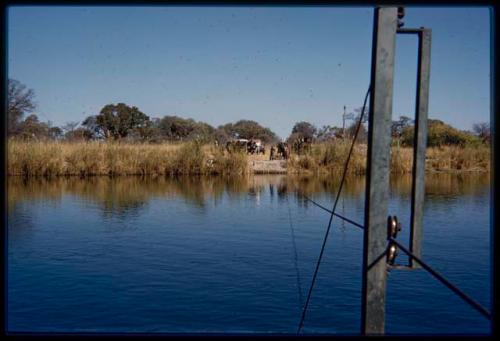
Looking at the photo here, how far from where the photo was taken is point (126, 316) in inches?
186

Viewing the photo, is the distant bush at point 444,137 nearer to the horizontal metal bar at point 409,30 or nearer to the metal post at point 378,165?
the horizontal metal bar at point 409,30

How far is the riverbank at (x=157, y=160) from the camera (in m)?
17.0

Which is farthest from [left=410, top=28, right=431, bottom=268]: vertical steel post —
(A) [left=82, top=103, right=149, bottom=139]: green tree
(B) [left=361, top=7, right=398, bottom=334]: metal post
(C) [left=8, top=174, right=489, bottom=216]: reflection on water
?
(A) [left=82, top=103, right=149, bottom=139]: green tree

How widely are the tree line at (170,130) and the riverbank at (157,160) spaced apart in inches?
37.7

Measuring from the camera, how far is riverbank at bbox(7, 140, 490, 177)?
17.0 m

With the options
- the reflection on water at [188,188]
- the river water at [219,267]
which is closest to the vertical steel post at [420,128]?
the river water at [219,267]

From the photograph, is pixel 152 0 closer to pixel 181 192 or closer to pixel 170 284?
pixel 170 284

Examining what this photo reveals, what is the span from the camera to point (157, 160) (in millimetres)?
18297

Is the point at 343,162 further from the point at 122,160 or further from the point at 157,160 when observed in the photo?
the point at 122,160

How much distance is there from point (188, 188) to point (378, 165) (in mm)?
12047

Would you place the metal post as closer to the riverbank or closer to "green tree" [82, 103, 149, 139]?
the riverbank

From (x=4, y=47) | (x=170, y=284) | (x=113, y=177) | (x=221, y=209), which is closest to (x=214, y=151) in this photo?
(x=113, y=177)

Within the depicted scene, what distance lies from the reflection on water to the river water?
1.33 ft

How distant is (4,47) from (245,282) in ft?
13.7
